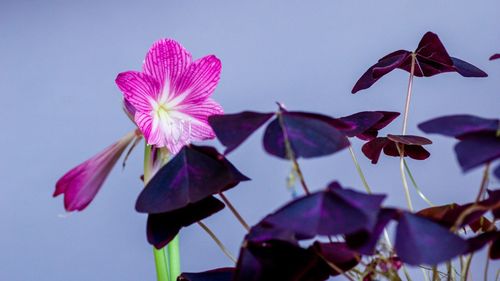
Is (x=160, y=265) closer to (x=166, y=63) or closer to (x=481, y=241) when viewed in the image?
(x=166, y=63)

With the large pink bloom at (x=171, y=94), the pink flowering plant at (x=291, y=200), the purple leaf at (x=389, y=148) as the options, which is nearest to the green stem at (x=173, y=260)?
the pink flowering plant at (x=291, y=200)

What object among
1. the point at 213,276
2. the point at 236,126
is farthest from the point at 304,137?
the point at 213,276

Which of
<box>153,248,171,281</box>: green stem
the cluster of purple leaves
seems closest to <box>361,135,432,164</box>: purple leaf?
the cluster of purple leaves

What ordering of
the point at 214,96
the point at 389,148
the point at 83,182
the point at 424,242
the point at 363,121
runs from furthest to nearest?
the point at 214,96 < the point at 389,148 < the point at 363,121 < the point at 83,182 < the point at 424,242

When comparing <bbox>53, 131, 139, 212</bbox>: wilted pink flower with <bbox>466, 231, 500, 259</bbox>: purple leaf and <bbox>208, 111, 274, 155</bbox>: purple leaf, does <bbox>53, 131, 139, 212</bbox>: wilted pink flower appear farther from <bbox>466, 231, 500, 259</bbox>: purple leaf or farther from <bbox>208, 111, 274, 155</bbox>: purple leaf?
<bbox>466, 231, 500, 259</bbox>: purple leaf

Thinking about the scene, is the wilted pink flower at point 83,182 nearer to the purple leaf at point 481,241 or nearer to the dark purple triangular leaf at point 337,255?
the dark purple triangular leaf at point 337,255

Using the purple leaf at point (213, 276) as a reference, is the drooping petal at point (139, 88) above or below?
above
